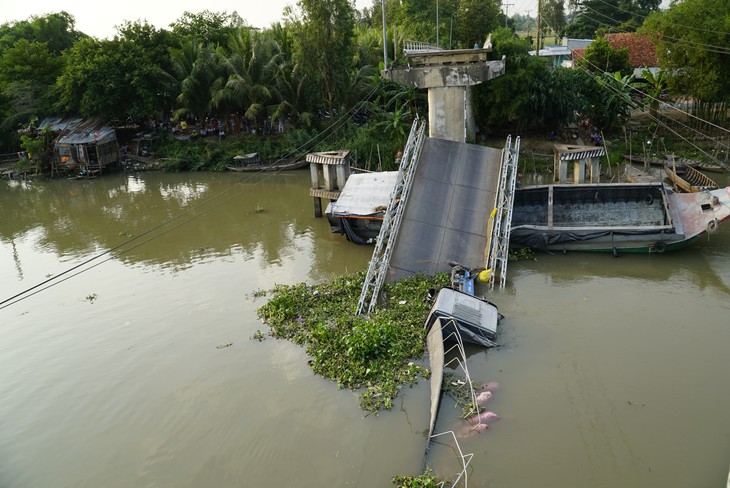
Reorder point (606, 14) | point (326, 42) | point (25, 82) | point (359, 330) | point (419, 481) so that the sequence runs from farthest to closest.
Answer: point (606, 14), point (25, 82), point (326, 42), point (359, 330), point (419, 481)

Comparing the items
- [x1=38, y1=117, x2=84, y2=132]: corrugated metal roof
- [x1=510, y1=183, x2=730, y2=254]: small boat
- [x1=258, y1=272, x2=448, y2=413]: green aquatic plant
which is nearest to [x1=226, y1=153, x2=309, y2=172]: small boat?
[x1=38, y1=117, x2=84, y2=132]: corrugated metal roof

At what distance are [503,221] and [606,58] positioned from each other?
1907cm

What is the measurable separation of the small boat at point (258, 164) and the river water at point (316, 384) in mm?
11938

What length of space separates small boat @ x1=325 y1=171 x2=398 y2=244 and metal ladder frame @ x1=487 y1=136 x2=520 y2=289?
3015 millimetres

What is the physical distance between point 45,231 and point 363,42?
20.2 metres

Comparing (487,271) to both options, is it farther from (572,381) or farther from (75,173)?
(75,173)

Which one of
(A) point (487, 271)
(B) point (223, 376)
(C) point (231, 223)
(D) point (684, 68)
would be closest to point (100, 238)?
(C) point (231, 223)

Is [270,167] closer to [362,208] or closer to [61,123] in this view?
[61,123]

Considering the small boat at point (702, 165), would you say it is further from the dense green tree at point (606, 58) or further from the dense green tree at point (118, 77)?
the dense green tree at point (118, 77)

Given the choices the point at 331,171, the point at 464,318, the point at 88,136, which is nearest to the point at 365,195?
the point at 331,171

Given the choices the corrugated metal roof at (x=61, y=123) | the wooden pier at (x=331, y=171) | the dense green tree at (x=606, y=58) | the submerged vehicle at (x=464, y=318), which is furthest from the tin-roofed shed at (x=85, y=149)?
the dense green tree at (x=606, y=58)

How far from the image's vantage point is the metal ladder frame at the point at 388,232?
11.4 meters

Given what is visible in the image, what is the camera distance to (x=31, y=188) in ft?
89.2

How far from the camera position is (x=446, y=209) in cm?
1384
